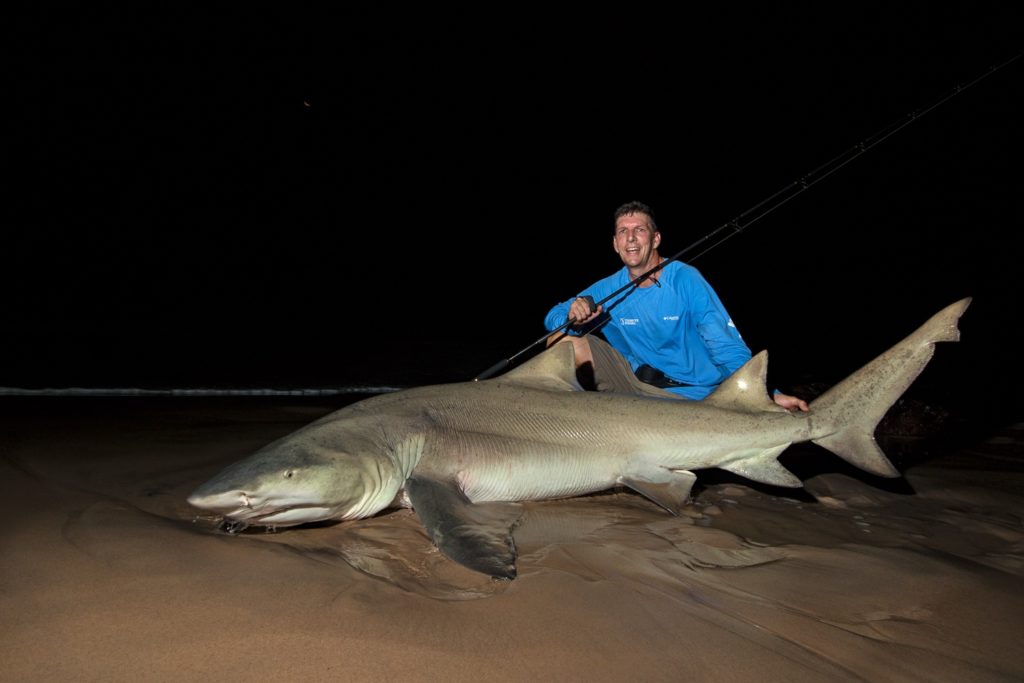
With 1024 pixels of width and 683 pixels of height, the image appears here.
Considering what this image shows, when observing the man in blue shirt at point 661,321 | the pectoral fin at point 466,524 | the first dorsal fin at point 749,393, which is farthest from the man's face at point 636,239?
the pectoral fin at point 466,524

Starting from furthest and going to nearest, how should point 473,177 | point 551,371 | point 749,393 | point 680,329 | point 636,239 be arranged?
1. point 473,177
2. point 636,239
3. point 680,329
4. point 551,371
5. point 749,393

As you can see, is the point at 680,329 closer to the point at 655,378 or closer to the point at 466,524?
the point at 655,378

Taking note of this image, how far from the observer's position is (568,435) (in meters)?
3.39

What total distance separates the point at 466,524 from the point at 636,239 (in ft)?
10.7

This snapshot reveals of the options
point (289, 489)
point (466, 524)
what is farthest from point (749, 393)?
point (289, 489)

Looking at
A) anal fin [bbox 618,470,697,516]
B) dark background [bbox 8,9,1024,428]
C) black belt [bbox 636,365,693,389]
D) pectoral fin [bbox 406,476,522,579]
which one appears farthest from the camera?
dark background [bbox 8,9,1024,428]

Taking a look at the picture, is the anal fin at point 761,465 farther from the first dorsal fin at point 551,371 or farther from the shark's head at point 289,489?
the shark's head at point 289,489

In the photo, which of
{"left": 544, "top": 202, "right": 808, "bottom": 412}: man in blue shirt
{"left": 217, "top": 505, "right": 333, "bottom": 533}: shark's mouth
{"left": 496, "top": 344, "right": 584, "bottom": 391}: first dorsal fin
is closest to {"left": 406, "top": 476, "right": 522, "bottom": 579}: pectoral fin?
{"left": 217, "top": 505, "right": 333, "bottom": 533}: shark's mouth

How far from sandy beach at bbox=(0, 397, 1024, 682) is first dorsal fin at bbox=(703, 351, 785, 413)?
2.23ft

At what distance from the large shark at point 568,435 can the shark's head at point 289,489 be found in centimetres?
4

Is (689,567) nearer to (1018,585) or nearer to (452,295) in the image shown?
(1018,585)

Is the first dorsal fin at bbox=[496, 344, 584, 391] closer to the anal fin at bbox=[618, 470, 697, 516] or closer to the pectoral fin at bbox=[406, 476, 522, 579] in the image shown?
the anal fin at bbox=[618, 470, 697, 516]

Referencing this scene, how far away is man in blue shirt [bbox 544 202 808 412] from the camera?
4434mm

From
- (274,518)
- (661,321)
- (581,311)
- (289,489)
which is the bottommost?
(274,518)
